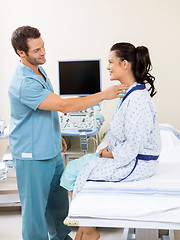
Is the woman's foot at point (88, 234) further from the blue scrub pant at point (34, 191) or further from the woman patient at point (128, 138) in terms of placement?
the blue scrub pant at point (34, 191)

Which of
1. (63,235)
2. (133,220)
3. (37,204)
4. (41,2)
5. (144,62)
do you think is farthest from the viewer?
(41,2)

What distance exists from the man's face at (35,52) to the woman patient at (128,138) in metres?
0.41

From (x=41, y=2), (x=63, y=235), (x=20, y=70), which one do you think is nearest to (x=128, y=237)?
(x=63, y=235)

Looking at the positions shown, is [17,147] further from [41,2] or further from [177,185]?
[41,2]

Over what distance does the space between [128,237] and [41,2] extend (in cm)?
240

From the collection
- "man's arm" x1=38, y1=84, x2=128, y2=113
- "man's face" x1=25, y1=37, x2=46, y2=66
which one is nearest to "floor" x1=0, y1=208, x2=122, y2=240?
"man's arm" x1=38, y1=84, x2=128, y2=113

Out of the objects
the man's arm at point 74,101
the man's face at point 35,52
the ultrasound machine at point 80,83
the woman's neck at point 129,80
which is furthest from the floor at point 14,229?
the man's face at point 35,52

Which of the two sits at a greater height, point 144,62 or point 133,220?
point 144,62

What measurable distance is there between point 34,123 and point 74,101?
262 millimetres

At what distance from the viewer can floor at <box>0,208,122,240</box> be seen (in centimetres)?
256

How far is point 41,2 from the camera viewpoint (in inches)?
136

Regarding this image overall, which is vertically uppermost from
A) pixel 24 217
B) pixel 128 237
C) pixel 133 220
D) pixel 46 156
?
pixel 46 156

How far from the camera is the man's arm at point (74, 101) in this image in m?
1.88

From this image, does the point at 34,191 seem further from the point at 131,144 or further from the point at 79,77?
the point at 79,77
